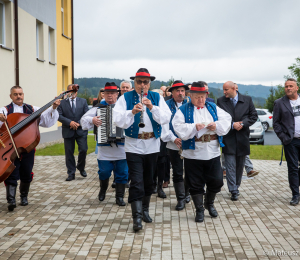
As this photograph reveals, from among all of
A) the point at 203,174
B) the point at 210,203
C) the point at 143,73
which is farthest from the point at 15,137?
the point at 210,203

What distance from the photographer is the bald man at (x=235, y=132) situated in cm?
753

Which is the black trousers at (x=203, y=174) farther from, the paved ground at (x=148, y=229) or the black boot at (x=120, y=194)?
the black boot at (x=120, y=194)

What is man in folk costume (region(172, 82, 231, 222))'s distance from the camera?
5918 millimetres

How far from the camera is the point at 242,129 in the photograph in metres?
7.60

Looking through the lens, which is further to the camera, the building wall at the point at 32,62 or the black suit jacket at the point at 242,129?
the building wall at the point at 32,62

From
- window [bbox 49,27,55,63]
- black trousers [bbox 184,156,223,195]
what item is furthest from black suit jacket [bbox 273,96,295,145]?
window [bbox 49,27,55,63]

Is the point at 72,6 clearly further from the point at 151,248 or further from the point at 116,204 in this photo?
the point at 151,248

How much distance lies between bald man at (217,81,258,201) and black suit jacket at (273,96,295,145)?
0.43 metres

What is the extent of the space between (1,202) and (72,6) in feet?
57.8

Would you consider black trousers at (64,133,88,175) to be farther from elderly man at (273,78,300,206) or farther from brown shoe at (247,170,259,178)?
elderly man at (273,78,300,206)

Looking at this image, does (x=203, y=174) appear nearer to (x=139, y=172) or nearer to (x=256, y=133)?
(x=139, y=172)

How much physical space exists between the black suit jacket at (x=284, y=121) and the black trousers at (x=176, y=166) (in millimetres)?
1871

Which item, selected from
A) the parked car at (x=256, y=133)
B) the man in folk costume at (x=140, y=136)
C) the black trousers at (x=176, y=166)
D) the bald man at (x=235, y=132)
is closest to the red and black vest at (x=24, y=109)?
the man in folk costume at (x=140, y=136)

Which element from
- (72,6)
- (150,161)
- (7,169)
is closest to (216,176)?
(150,161)
